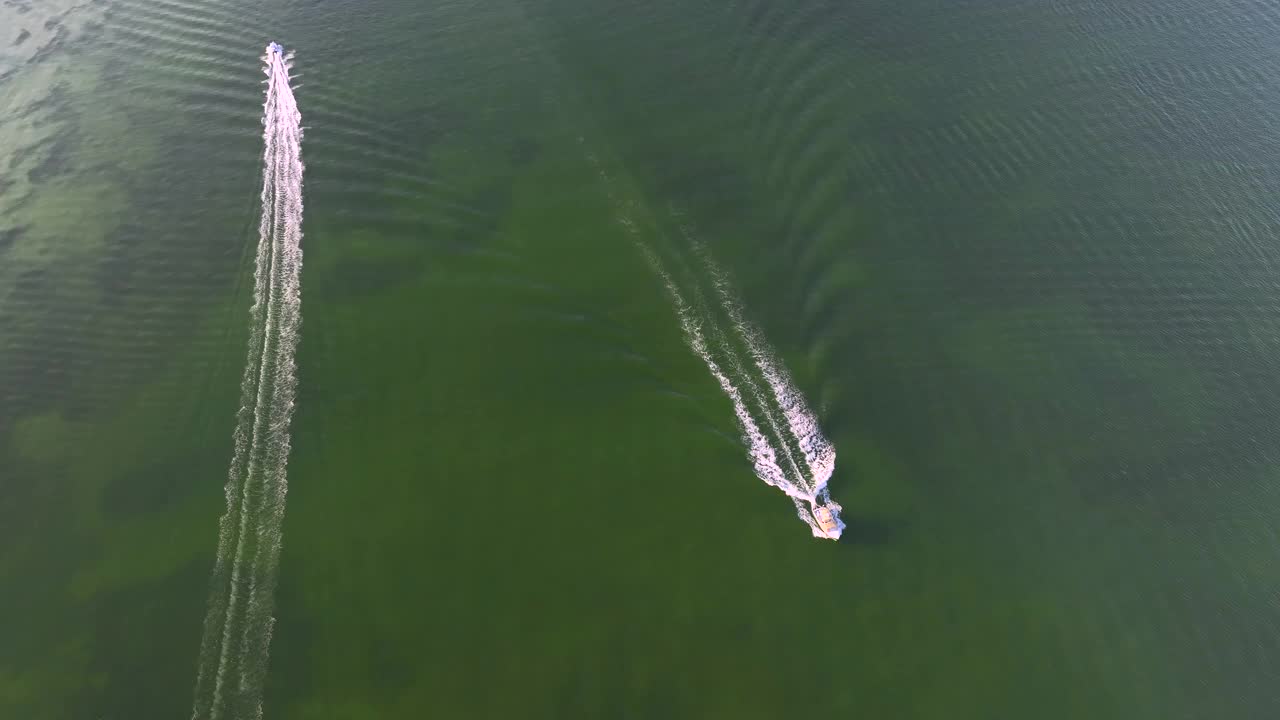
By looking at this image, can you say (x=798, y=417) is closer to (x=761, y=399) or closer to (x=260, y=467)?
(x=761, y=399)

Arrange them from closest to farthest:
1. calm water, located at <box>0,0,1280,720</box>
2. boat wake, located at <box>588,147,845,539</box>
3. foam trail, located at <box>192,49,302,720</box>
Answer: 1. foam trail, located at <box>192,49,302,720</box>
2. calm water, located at <box>0,0,1280,720</box>
3. boat wake, located at <box>588,147,845,539</box>

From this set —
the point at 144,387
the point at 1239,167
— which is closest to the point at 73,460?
the point at 144,387

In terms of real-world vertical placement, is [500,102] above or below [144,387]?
above

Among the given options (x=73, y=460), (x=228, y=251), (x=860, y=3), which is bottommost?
(x=73, y=460)

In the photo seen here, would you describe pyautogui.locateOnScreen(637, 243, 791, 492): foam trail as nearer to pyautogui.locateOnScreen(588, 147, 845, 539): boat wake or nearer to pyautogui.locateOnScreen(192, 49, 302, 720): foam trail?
pyautogui.locateOnScreen(588, 147, 845, 539): boat wake

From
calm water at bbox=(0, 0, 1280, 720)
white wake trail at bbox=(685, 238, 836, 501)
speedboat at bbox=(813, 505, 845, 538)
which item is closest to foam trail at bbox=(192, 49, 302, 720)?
calm water at bbox=(0, 0, 1280, 720)

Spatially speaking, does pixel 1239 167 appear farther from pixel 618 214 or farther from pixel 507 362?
pixel 507 362
